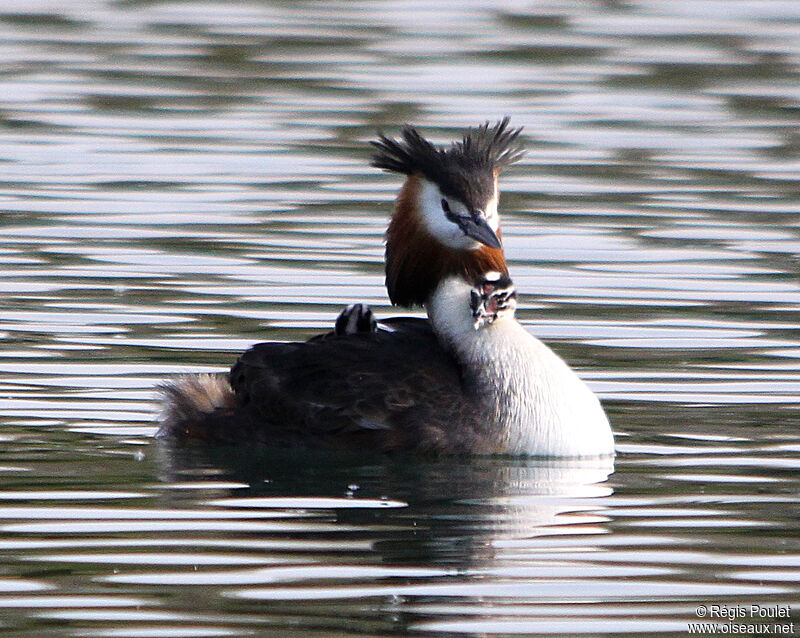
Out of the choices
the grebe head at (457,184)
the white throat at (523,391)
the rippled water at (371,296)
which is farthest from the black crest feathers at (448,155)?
the rippled water at (371,296)

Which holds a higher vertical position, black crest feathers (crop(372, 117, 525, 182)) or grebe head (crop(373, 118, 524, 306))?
black crest feathers (crop(372, 117, 525, 182))

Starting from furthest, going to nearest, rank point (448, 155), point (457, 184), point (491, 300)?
point (448, 155) → point (457, 184) → point (491, 300)

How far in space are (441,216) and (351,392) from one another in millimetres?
1043

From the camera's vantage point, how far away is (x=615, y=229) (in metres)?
16.1

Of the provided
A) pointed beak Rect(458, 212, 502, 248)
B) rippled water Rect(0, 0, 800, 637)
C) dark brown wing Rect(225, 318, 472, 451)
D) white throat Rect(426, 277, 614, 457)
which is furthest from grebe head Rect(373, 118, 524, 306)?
rippled water Rect(0, 0, 800, 637)

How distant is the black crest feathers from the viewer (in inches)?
430

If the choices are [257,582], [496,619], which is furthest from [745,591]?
[257,582]

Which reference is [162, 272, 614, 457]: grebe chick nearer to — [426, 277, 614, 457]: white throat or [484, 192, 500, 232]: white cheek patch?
[426, 277, 614, 457]: white throat

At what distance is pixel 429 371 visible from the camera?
10.5 meters

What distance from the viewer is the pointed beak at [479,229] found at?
418 inches

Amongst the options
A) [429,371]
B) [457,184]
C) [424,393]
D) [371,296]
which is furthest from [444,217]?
[371,296]

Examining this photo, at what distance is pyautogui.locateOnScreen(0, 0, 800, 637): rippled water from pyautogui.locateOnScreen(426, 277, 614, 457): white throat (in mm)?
167

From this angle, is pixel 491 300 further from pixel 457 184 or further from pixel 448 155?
pixel 448 155

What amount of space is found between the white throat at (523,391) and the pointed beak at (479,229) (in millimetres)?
307
